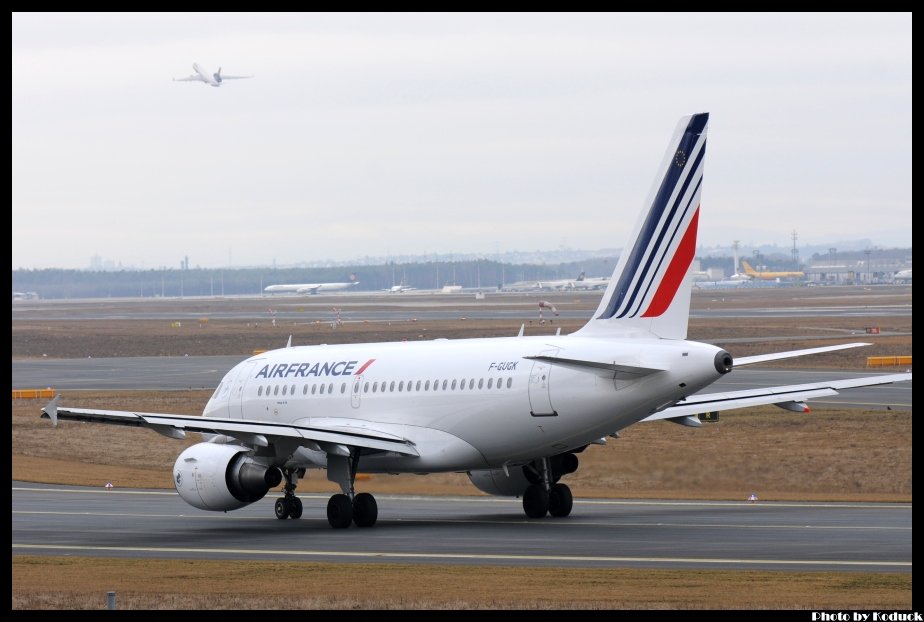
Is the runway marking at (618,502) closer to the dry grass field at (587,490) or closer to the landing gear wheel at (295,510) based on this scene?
the dry grass field at (587,490)

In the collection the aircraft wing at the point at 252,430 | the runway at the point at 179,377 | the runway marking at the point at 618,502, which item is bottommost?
the runway marking at the point at 618,502

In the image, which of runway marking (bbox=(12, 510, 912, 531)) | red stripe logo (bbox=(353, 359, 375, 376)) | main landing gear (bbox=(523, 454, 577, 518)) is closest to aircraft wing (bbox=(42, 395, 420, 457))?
red stripe logo (bbox=(353, 359, 375, 376))

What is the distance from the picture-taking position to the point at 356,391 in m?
39.2

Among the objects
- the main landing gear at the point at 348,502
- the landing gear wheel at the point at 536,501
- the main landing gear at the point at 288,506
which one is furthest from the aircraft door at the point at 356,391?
the landing gear wheel at the point at 536,501

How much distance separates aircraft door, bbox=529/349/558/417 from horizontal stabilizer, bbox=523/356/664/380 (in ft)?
1.29

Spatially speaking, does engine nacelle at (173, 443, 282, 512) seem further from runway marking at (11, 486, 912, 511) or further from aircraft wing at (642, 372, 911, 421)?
aircraft wing at (642, 372, 911, 421)

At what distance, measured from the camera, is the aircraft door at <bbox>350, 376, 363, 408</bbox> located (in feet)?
129

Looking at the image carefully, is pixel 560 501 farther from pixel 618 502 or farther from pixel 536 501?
pixel 618 502

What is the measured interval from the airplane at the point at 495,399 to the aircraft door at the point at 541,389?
22mm

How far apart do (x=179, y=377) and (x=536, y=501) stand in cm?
5441

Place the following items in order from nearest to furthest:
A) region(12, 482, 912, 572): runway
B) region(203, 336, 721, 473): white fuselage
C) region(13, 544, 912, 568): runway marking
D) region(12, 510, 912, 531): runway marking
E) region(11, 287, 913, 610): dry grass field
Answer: region(11, 287, 913, 610): dry grass field → region(13, 544, 912, 568): runway marking → region(12, 482, 912, 572): runway → region(203, 336, 721, 473): white fuselage → region(12, 510, 912, 531): runway marking

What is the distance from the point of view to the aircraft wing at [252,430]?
33.2m
